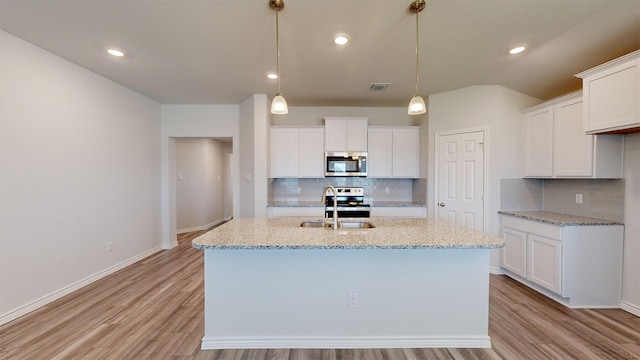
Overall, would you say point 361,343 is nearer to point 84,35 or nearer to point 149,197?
point 84,35

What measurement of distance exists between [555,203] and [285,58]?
3.88 m

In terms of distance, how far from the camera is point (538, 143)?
3.31 metres

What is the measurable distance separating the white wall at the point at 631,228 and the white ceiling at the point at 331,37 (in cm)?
103

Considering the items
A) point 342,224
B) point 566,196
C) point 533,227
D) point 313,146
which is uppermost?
point 313,146

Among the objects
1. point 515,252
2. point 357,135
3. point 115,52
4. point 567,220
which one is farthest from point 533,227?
point 115,52

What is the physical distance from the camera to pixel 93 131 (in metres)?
3.34

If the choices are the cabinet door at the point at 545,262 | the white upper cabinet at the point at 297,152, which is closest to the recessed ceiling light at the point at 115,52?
the white upper cabinet at the point at 297,152

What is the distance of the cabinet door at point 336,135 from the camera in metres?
4.41

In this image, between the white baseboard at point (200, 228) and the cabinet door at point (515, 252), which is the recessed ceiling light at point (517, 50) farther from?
the white baseboard at point (200, 228)

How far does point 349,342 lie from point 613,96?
10.4 ft

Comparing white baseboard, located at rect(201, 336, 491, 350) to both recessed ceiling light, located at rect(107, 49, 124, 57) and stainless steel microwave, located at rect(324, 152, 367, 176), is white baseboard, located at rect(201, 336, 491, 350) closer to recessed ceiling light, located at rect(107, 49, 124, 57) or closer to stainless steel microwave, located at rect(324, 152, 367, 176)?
stainless steel microwave, located at rect(324, 152, 367, 176)

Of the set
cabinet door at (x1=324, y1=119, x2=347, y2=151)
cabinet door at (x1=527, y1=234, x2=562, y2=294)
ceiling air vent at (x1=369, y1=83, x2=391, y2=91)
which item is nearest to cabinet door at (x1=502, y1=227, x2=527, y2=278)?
cabinet door at (x1=527, y1=234, x2=562, y2=294)

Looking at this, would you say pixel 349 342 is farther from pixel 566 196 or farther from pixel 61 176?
pixel 61 176

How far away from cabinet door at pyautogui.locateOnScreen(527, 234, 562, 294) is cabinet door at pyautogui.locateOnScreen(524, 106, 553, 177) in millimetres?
871
